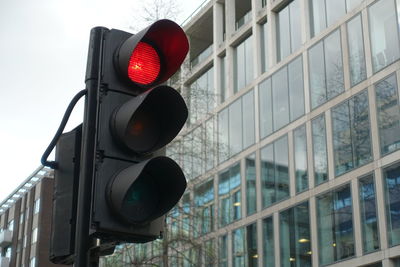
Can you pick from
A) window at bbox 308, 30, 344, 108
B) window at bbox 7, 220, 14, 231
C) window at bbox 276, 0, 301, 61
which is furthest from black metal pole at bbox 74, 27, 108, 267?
window at bbox 7, 220, 14, 231

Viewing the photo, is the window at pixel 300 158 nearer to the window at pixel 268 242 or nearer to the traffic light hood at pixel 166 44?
the window at pixel 268 242

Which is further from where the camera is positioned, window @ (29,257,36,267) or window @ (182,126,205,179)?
window @ (29,257,36,267)

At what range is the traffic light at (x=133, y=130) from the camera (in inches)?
104

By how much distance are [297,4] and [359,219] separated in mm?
11837

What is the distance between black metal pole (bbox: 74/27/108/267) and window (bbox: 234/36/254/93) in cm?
3275

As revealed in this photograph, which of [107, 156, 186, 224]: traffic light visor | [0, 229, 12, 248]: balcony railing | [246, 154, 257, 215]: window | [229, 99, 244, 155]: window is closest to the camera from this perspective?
[107, 156, 186, 224]: traffic light visor

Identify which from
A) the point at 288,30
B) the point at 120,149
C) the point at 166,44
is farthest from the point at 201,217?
the point at 120,149

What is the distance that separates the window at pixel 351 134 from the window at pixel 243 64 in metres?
8.87

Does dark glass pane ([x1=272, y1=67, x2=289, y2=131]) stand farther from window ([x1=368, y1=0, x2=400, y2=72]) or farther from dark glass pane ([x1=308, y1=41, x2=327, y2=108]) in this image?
window ([x1=368, y1=0, x2=400, y2=72])

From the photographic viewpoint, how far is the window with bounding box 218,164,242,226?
3331cm

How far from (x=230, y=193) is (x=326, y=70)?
339 inches

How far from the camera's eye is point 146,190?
2.82 metres

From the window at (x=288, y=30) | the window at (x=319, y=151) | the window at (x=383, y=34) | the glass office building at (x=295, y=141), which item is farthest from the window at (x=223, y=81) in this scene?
the window at (x=383, y=34)

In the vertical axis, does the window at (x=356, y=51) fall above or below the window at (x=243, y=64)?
below
